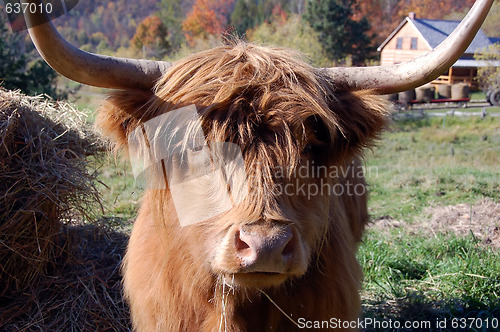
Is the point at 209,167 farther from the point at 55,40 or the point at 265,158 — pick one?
the point at 55,40

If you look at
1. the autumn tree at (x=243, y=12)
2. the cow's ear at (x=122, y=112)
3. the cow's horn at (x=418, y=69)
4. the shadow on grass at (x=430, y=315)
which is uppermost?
the autumn tree at (x=243, y=12)

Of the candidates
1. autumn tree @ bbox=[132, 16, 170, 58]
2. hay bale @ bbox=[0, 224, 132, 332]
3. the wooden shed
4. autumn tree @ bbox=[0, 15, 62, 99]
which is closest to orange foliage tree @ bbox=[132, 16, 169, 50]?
autumn tree @ bbox=[132, 16, 170, 58]

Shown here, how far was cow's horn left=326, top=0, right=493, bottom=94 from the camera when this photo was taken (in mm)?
1981

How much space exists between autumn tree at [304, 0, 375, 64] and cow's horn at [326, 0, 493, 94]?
91.6 ft

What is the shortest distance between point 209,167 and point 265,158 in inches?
12.0

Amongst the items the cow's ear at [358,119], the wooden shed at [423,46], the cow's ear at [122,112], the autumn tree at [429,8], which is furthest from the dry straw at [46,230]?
the autumn tree at [429,8]

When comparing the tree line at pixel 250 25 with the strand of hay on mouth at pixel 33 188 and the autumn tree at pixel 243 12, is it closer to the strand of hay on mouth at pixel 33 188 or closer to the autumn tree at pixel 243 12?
the autumn tree at pixel 243 12

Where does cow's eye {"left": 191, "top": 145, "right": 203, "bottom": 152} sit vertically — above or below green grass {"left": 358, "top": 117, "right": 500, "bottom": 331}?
above

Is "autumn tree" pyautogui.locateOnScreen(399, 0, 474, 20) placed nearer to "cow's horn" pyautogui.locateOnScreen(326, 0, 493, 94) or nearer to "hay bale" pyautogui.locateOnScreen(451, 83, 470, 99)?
"hay bale" pyautogui.locateOnScreen(451, 83, 470, 99)

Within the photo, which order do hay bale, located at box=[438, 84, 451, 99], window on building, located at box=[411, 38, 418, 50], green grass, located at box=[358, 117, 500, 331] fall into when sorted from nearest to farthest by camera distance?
green grass, located at box=[358, 117, 500, 331] → window on building, located at box=[411, 38, 418, 50] → hay bale, located at box=[438, 84, 451, 99]

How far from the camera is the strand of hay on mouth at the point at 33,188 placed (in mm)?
3332

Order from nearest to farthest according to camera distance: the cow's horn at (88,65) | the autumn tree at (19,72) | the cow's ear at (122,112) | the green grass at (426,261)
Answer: the cow's horn at (88,65), the cow's ear at (122,112), the green grass at (426,261), the autumn tree at (19,72)

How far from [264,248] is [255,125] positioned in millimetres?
681

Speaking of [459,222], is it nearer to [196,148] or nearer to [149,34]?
[196,148]
